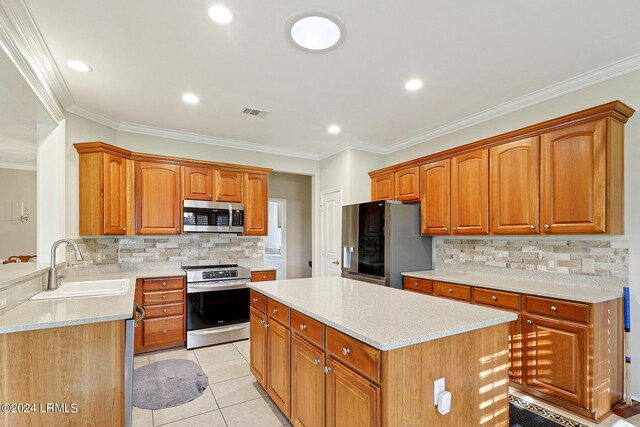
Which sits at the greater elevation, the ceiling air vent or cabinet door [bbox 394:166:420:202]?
the ceiling air vent

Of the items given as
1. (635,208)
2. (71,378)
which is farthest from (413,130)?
(71,378)

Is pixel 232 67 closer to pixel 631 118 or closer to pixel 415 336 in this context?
pixel 415 336

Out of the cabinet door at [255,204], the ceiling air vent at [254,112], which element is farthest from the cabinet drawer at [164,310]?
the ceiling air vent at [254,112]

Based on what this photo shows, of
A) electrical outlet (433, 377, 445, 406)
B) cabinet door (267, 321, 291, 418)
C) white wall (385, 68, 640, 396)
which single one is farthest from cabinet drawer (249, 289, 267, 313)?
white wall (385, 68, 640, 396)

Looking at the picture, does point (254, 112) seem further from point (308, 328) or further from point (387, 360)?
point (387, 360)

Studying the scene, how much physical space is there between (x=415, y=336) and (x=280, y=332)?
113 centimetres

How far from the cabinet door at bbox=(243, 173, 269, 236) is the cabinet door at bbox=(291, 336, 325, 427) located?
8.80ft

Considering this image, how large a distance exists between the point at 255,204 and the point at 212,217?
641mm

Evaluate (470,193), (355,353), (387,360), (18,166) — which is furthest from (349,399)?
(18,166)

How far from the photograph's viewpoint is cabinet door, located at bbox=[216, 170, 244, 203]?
4.32 m

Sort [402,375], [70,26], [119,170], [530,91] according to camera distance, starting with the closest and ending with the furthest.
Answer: [402,375]
[70,26]
[530,91]
[119,170]

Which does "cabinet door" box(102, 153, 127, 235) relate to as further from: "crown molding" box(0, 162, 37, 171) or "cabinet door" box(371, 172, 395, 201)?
"cabinet door" box(371, 172, 395, 201)

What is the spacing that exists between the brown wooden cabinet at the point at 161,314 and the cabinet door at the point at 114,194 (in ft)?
2.25

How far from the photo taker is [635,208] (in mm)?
Answer: 2502
